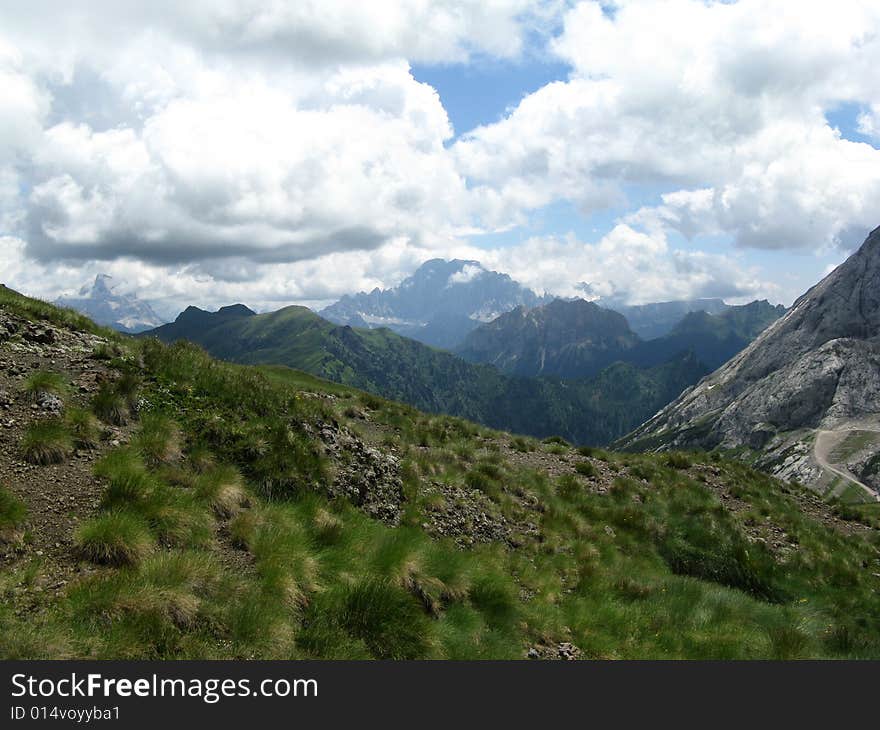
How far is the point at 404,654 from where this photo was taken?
8.79 meters

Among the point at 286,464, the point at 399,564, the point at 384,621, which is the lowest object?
the point at 384,621

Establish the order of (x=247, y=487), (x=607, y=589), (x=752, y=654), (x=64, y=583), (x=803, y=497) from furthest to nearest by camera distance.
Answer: (x=803, y=497)
(x=607, y=589)
(x=247, y=487)
(x=752, y=654)
(x=64, y=583)

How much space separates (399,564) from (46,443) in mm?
8060

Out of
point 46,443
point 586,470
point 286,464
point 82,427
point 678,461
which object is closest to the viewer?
point 46,443

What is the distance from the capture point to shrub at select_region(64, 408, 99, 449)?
11.6 meters

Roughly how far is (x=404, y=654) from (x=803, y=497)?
30.3 meters

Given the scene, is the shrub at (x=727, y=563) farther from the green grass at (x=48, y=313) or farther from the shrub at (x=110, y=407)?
the green grass at (x=48, y=313)

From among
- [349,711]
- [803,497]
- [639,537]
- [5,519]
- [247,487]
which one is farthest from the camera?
[803,497]

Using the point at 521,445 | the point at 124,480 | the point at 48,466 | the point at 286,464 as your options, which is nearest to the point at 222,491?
the point at 124,480

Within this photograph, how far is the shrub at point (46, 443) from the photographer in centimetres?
1071

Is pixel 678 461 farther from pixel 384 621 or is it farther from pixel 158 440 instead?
pixel 158 440

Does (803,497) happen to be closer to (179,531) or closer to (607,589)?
(607,589)

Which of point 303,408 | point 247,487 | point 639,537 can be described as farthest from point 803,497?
point 247,487

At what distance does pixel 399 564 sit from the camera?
10680mm
